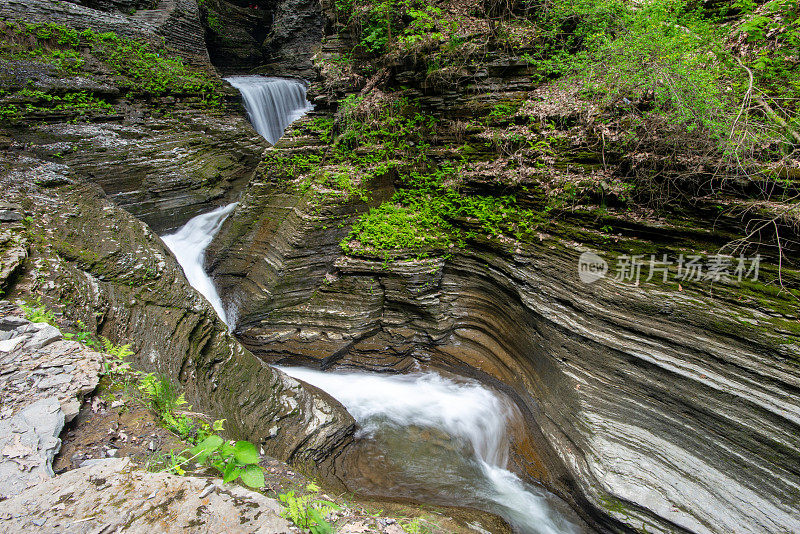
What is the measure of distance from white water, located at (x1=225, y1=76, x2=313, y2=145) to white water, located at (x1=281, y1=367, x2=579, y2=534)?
30.3ft

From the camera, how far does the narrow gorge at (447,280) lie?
3000 mm

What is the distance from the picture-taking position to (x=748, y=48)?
4.12 m

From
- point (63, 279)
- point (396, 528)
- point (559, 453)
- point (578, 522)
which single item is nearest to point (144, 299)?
point (63, 279)

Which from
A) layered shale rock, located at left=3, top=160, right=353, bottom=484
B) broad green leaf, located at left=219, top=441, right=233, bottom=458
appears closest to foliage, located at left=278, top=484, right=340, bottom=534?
broad green leaf, located at left=219, top=441, right=233, bottom=458

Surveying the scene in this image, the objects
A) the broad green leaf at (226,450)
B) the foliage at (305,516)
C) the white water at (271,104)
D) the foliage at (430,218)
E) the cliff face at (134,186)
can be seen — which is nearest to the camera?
the foliage at (305,516)

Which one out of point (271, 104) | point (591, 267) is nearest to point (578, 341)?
point (591, 267)

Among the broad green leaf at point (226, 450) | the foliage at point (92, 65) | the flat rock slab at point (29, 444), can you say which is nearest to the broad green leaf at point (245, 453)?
the broad green leaf at point (226, 450)

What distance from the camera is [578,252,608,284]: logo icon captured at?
4426mm

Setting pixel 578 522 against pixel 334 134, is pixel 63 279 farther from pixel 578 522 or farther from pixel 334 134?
pixel 578 522

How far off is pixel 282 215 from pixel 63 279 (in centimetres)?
382

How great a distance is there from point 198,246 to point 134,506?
762cm

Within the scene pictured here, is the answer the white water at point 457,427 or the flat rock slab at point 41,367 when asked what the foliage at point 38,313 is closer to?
the flat rock slab at point 41,367

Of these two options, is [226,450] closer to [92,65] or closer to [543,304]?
[543,304]

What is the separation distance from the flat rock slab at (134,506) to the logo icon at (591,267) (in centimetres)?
440
